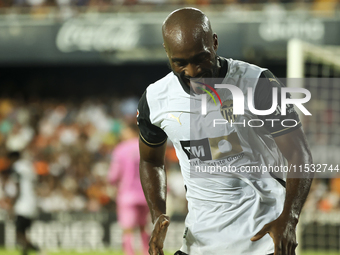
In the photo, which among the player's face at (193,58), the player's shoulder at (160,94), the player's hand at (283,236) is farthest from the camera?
the player's shoulder at (160,94)

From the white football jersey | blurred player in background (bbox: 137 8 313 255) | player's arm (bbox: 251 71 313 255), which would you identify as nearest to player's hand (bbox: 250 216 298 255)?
player's arm (bbox: 251 71 313 255)

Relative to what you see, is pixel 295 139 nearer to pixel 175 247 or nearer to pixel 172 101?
pixel 172 101

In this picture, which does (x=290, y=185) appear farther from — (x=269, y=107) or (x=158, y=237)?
(x=158, y=237)

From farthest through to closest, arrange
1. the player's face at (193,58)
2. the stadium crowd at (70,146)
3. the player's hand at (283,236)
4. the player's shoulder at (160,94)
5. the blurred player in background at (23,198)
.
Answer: the stadium crowd at (70,146) → the blurred player in background at (23,198) → the player's shoulder at (160,94) → the player's face at (193,58) → the player's hand at (283,236)

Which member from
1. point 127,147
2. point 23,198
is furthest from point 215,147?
point 23,198

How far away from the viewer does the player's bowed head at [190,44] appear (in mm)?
2016

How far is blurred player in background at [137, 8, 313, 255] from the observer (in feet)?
6.73

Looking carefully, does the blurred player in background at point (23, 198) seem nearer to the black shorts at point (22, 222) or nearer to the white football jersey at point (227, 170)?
the black shorts at point (22, 222)

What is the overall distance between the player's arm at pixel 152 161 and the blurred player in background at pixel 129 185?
428cm

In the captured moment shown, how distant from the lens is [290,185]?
6.66 feet

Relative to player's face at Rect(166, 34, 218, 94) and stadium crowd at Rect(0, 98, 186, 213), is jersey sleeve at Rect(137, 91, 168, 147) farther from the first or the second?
stadium crowd at Rect(0, 98, 186, 213)

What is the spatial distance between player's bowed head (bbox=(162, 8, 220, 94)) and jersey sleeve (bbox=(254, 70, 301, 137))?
0.23 metres

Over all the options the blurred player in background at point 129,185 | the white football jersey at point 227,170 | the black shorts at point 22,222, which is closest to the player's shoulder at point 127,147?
the blurred player in background at point 129,185

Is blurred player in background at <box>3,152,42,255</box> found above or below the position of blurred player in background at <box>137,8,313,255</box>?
below
